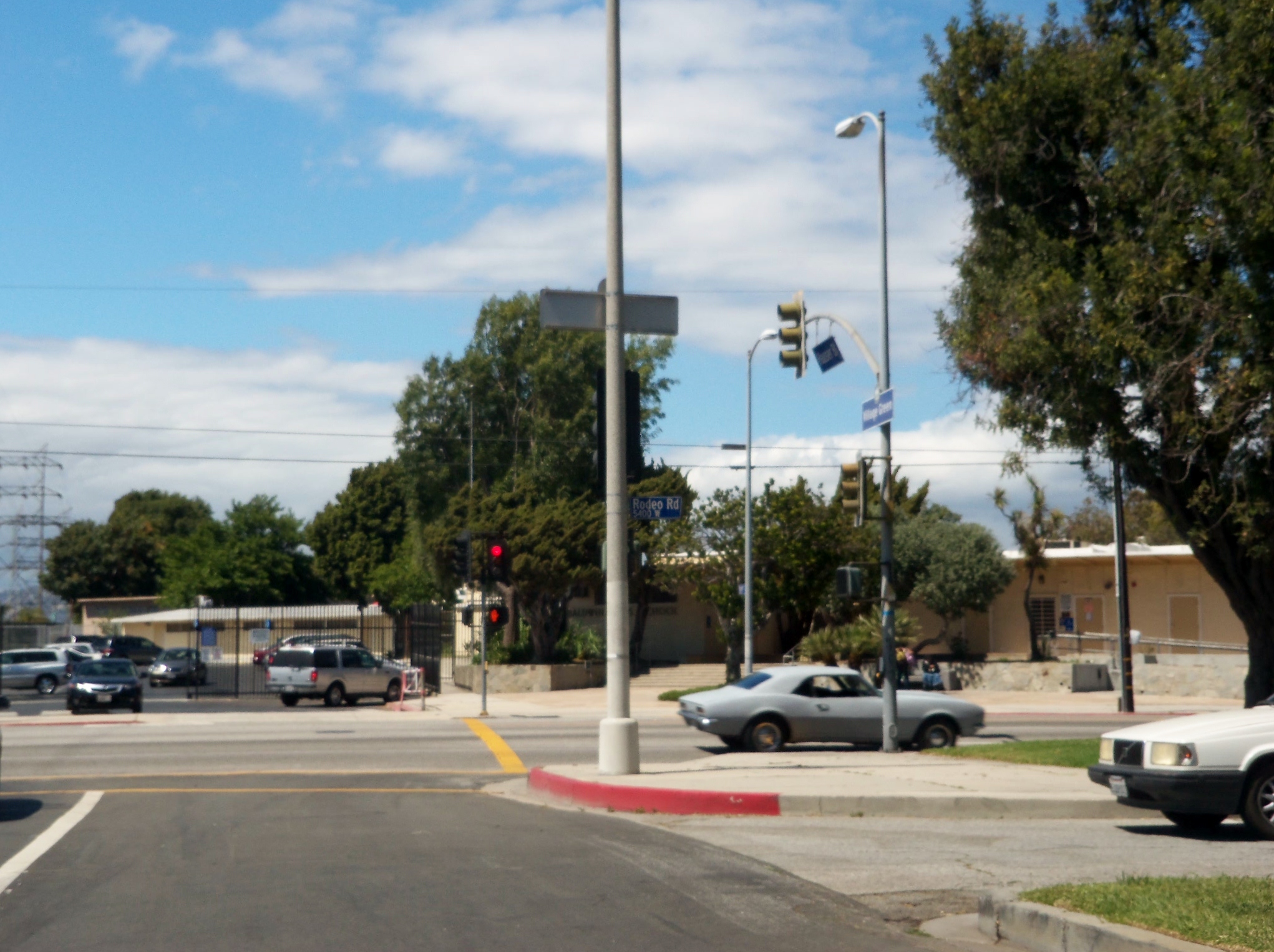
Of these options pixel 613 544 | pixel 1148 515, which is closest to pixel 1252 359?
pixel 613 544

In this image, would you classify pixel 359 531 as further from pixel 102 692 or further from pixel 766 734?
pixel 766 734

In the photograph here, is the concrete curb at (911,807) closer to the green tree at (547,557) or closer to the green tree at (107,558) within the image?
the green tree at (547,557)

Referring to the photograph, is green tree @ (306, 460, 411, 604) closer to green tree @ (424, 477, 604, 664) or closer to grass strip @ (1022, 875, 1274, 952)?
green tree @ (424, 477, 604, 664)

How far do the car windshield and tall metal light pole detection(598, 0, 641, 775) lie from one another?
22029 millimetres

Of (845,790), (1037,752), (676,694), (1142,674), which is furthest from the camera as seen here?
(1142,674)

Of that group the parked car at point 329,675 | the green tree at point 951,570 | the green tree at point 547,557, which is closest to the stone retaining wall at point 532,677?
the green tree at point 547,557

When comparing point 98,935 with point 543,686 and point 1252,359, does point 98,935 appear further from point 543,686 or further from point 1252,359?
point 543,686

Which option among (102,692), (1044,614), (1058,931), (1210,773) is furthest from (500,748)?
(1044,614)

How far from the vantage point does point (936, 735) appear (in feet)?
66.3

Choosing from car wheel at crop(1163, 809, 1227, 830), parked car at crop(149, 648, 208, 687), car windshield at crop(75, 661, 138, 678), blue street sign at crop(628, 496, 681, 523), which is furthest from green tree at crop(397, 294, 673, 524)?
car wheel at crop(1163, 809, 1227, 830)

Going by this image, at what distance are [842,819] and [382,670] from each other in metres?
24.6

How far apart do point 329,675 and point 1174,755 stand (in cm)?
2651

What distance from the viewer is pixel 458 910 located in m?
7.85

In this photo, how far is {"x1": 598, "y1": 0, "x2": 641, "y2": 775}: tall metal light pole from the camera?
46.9 ft
